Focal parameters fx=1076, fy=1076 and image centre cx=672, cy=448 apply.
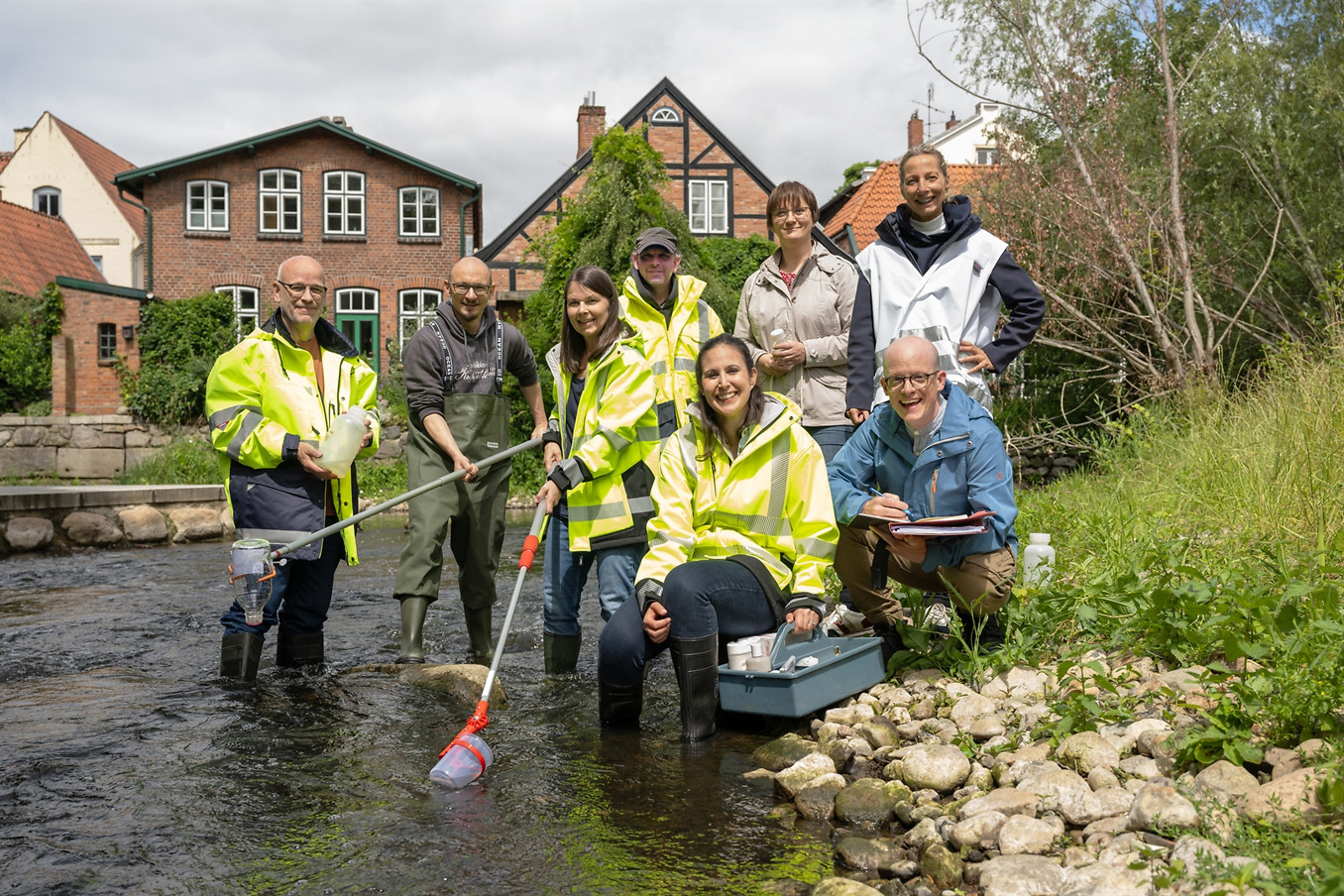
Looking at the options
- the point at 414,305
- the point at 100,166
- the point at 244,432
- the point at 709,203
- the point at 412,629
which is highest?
the point at 100,166

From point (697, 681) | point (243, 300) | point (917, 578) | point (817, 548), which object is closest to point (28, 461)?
point (243, 300)

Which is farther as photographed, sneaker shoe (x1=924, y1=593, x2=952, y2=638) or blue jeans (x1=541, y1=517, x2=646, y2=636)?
blue jeans (x1=541, y1=517, x2=646, y2=636)

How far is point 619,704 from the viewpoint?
425 centimetres

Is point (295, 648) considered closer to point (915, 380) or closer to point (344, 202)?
point (915, 380)

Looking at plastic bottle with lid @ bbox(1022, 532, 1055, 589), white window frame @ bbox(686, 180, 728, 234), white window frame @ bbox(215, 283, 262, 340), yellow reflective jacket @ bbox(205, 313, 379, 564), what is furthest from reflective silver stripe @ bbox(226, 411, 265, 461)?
white window frame @ bbox(686, 180, 728, 234)

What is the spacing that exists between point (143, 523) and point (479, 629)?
27.0ft

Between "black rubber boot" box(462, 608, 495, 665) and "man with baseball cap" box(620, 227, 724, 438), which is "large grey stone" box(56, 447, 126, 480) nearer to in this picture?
"black rubber boot" box(462, 608, 495, 665)

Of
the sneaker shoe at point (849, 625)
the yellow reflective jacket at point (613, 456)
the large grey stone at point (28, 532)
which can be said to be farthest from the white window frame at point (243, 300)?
the sneaker shoe at point (849, 625)

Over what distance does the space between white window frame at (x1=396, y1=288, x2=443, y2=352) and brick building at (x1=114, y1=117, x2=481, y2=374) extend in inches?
1.3

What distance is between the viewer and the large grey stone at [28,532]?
11305 millimetres

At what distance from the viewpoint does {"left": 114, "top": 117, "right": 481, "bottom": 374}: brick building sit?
86.1 ft

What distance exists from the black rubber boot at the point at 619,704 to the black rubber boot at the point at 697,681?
258 millimetres

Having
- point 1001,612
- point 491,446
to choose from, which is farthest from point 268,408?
point 1001,612

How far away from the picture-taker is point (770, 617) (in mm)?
4090
